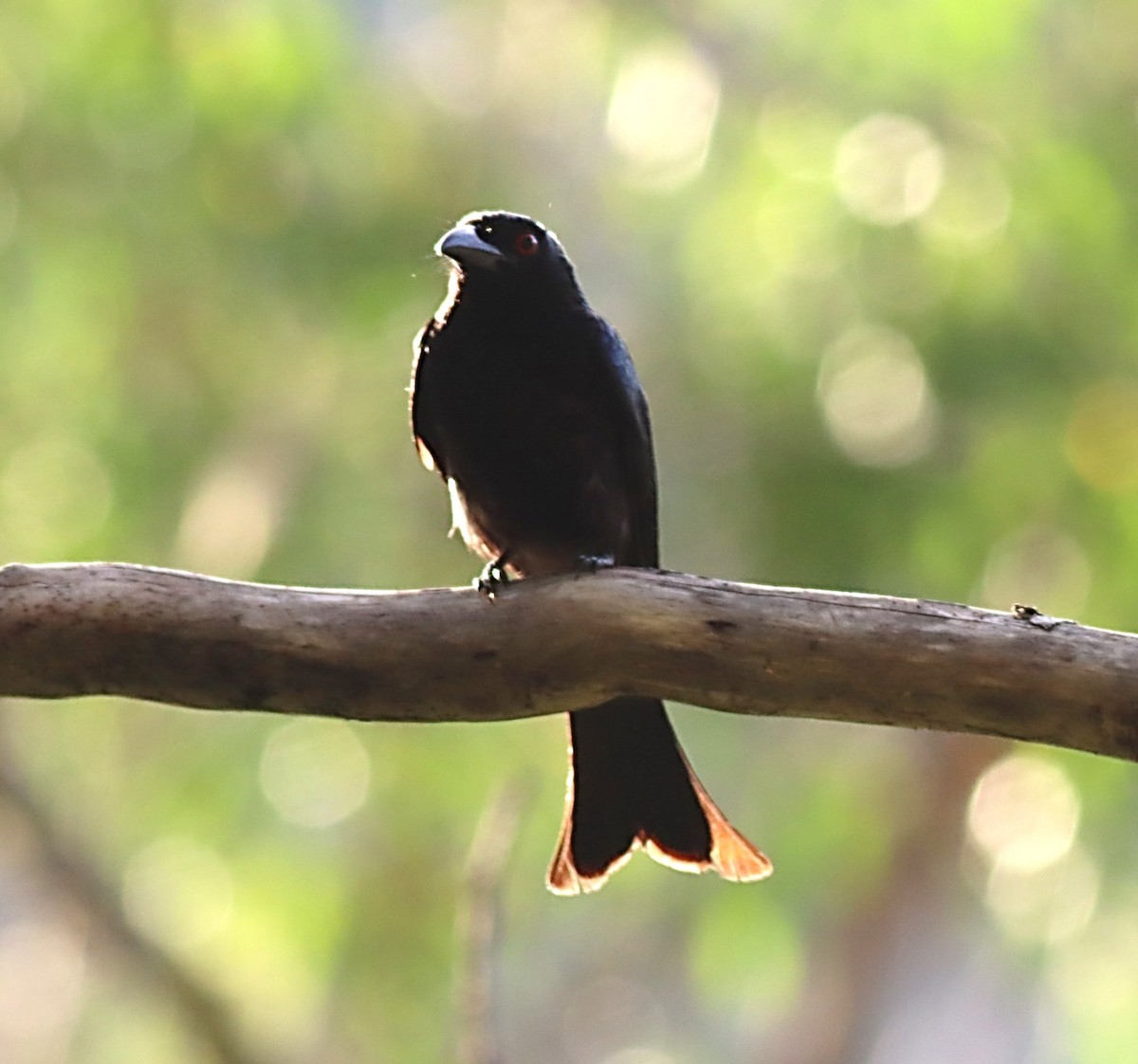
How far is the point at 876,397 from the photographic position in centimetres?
450

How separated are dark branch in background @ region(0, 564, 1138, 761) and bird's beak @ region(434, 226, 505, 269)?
36.0 inches

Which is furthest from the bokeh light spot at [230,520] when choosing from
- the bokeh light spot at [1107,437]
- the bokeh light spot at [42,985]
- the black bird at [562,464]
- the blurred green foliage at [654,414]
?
the bokeh light spot at [1107,437]

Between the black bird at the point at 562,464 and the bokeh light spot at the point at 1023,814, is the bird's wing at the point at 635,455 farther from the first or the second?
the bokeh light spot at the point at 1023,814

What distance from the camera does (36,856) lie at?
15.3 feet

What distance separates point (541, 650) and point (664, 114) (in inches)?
128

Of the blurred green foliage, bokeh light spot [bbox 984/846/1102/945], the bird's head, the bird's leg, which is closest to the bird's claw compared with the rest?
the bird's leg

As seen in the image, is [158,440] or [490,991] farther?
[158,440]

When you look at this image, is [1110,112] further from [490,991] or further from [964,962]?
[964,962]

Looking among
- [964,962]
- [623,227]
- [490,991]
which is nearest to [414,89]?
[623,227]

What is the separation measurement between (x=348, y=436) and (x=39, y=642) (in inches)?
105

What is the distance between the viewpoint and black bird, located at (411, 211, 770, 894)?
9.27 ft

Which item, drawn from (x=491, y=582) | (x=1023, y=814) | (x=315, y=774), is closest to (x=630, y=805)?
(x=491, y=582)

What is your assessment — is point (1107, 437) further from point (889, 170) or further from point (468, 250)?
point (468, 250)

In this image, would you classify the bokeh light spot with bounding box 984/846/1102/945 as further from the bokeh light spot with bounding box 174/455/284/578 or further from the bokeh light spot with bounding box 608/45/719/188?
the bokeh light spot with bounding box 174/455/284/578
